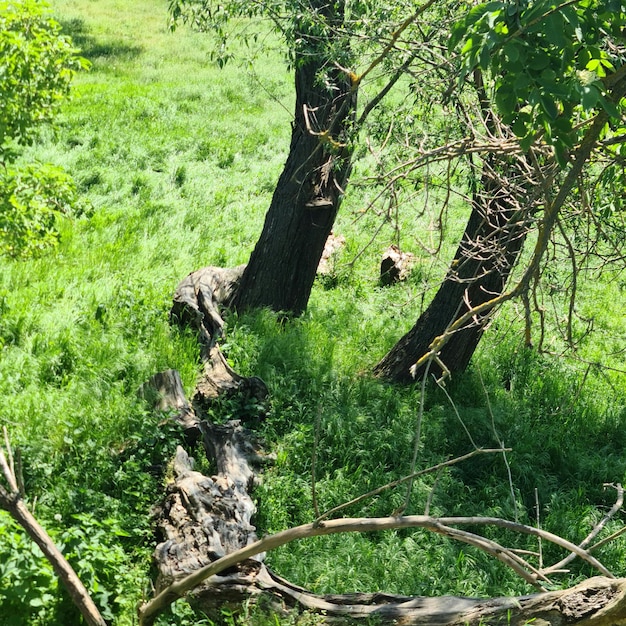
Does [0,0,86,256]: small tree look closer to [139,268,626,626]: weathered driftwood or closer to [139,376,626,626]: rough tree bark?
[139,268,626,626]: weathered driftwood

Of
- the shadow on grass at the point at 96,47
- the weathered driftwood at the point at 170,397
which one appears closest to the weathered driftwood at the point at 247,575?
the weathered driftwood at the point at 170,397

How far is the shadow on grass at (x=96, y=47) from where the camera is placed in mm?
20641

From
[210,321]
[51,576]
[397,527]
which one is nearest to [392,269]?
[210,321]

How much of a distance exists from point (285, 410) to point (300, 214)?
2.23m

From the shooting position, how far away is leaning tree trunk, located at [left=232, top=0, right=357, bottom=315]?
7.99 metres

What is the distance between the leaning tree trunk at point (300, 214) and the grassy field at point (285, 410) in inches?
14.7

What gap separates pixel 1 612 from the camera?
443cm

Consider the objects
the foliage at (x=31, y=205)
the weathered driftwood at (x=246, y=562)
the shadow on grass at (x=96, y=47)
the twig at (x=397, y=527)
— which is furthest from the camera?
the shadow on grass at (x=96, y=47)

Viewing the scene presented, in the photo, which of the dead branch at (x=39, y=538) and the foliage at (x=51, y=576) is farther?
the foliage at (x=51, y=576)

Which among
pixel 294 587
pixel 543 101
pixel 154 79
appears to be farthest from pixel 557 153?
pixel 154 79

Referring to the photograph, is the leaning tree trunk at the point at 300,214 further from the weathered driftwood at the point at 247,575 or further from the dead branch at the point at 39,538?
the dead branch at the point at 39,538

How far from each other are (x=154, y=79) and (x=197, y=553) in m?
15.7

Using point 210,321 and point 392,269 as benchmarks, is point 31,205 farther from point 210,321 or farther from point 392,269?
point 392,269

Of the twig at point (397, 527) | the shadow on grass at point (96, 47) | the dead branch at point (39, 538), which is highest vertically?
the shadow on grass at point (96, 47)
